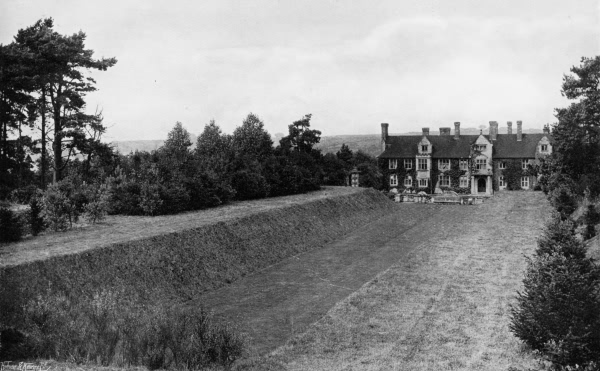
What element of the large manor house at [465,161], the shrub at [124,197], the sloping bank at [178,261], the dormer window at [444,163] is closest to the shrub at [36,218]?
the sloping bank at [178,261]

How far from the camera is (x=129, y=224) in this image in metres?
28.2

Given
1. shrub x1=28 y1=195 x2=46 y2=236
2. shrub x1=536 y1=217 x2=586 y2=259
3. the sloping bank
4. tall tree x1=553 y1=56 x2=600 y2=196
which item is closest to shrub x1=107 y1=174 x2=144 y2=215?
the sloping bank

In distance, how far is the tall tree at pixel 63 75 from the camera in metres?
32.7

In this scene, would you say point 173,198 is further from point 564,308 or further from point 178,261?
point 564,308

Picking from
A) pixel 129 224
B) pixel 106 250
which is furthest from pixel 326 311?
pixel 129 224

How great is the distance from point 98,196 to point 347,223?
69.9ft

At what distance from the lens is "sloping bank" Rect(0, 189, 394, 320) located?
17516 millimetres

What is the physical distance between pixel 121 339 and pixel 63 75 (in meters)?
28.8

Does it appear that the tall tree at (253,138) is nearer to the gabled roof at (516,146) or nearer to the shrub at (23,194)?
the shrub at (23,194)

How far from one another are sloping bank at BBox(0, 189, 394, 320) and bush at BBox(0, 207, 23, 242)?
493cm

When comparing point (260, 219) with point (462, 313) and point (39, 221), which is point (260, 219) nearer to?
point (39, 221)

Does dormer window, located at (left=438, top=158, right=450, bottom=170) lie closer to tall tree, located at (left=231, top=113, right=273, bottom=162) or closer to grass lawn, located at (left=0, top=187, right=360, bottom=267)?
tall tree, located at (left=231, top=113, right=273, bottom=162)

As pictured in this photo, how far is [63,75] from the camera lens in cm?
3603

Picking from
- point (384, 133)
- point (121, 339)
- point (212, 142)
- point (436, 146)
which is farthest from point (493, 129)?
point (121, 339)
